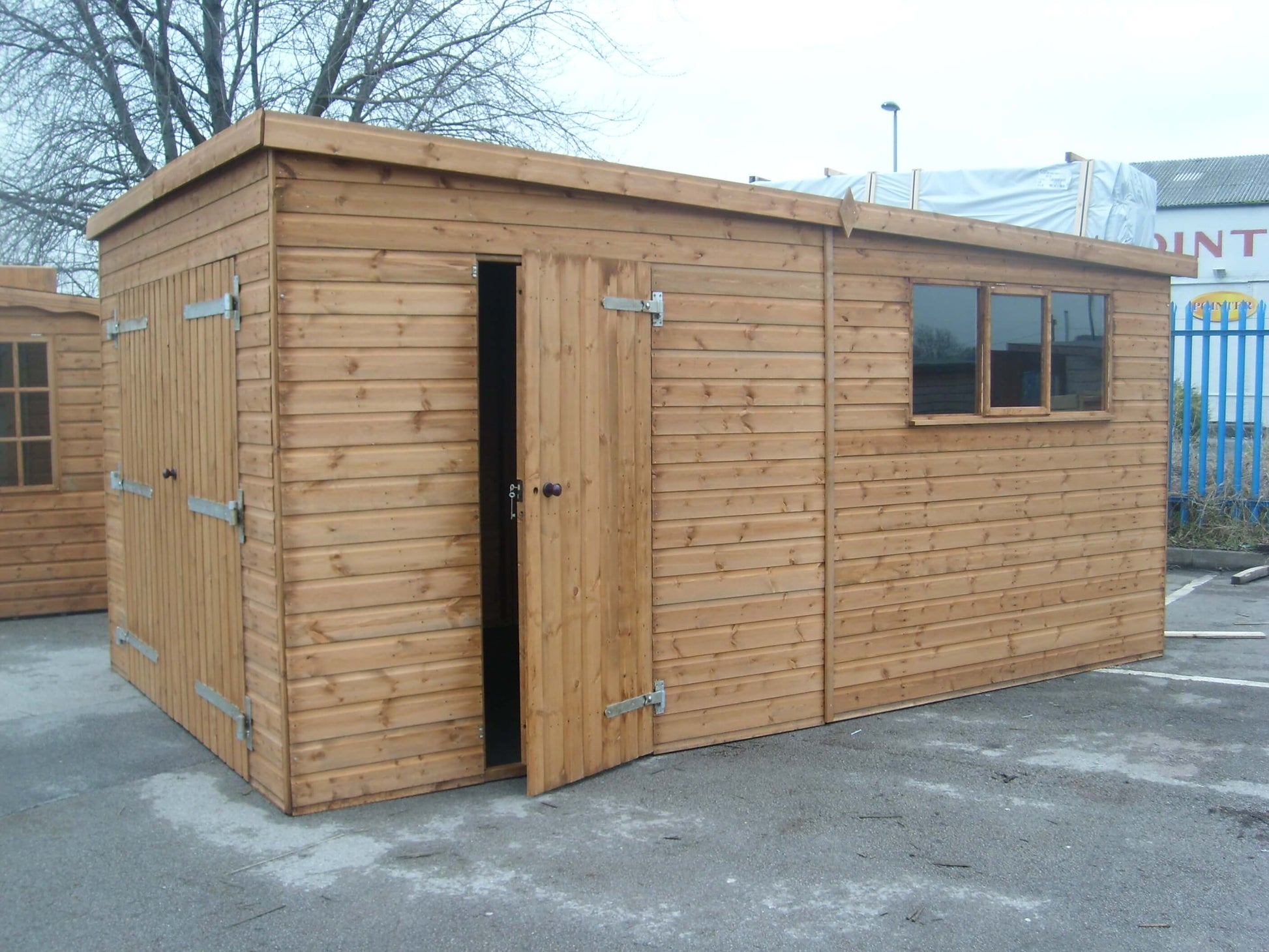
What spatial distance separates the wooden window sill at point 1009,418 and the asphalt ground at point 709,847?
1.68 meters

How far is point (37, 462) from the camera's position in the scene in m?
9.12

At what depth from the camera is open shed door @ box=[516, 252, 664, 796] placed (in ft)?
16.6

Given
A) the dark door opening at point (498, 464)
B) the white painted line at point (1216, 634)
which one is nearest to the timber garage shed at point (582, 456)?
the dark door opening at point (498, 464)

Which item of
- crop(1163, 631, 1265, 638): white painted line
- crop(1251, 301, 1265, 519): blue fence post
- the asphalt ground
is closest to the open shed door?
the asphalt ground

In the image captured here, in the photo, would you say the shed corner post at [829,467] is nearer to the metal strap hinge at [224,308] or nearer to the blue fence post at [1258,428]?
the metal strap hinge at [224,308]

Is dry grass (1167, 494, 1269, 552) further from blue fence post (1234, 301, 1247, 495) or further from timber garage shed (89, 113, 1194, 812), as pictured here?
timber garage shed (89, 113, 1194, 812)

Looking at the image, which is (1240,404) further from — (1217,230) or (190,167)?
(1217,230)

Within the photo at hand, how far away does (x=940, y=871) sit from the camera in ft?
14.1

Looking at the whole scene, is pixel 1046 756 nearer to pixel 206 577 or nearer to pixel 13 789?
pixel 206 577

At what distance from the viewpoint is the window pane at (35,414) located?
9.02 m

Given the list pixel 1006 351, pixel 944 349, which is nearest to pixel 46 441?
pixel 944 349

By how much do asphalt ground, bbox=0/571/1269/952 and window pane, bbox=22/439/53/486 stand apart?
3197 mm

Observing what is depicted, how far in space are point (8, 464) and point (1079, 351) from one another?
7975mm

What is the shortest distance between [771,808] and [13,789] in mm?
3430
